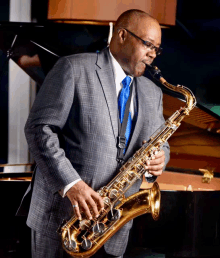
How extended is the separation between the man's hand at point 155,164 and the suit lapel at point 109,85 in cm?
24

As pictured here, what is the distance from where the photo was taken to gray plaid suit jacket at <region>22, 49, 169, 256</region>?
5.84 feet

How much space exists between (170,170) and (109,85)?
1.92 m

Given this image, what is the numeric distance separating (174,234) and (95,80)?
1.38m

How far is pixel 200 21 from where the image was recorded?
414cm

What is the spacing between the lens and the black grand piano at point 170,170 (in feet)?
9.18

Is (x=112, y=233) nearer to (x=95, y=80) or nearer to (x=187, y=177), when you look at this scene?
(x=95, y=80)

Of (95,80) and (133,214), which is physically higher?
(95,80)

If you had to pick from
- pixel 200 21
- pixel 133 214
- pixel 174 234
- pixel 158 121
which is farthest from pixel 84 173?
pixel 200 21

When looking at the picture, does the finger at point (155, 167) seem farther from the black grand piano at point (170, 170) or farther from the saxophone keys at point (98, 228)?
the black grand piano at point (170, 170)

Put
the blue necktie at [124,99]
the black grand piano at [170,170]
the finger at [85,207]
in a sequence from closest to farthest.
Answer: the finger at [85,207] → the blue necktie at [124,99] → the black grand piano at [170,170]

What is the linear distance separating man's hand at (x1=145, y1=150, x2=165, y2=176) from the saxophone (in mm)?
51

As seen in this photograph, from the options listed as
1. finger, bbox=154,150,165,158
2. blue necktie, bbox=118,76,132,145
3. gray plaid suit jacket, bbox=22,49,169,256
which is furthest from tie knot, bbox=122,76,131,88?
finger, bbox=154,150,165,158

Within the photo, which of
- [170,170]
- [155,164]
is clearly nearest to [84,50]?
[170,170]

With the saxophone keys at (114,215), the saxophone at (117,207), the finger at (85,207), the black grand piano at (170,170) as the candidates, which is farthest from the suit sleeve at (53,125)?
the black grand piano at (170,170)
